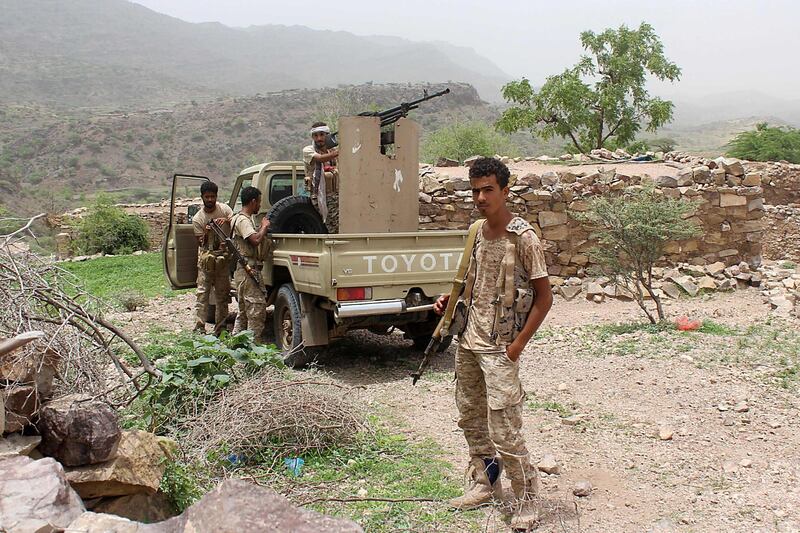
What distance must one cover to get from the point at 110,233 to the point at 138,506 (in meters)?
19.1

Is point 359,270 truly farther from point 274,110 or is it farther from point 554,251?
point 274,110

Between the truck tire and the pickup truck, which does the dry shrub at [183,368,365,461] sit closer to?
the pickup truck

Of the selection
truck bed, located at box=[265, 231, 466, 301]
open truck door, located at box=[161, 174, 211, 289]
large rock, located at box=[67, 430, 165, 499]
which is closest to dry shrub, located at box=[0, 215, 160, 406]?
large rock, located at box=[67, 430, 165, 499]

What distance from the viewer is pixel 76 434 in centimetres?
291

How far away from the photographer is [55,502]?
2.32m

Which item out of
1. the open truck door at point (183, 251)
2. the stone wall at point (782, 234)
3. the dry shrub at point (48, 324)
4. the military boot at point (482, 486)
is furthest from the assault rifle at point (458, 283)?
the stone wall at point (782, 234)

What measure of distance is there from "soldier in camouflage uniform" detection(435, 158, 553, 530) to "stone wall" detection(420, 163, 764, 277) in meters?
7.28

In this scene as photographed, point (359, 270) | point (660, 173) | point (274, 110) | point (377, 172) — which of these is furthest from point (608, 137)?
point (274, 110)

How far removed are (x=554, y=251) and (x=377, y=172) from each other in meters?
4.42

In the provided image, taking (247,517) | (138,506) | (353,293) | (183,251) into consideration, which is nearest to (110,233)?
(183,251)

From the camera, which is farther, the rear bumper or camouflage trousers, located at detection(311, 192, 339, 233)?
camouflage trousers, located at detection(311, 192, 339, 233)

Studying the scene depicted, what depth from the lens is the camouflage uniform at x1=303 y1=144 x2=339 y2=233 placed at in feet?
23.5

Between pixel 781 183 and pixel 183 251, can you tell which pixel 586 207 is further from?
pixel 781 183

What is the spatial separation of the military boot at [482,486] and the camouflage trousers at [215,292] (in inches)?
164
